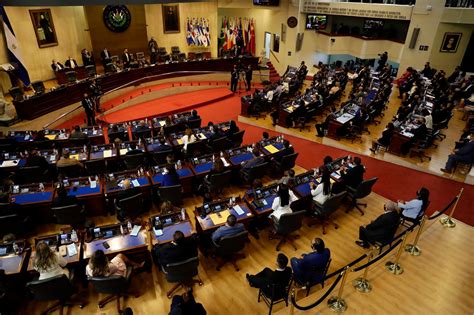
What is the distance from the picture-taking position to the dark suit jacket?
20.6ft

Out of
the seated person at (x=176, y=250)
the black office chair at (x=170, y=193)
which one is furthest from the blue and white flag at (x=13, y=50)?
the seated person at (x=176, y=250)

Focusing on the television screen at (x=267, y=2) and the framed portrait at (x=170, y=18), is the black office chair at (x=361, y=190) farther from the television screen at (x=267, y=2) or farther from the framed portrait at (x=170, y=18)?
the framed portrait at (x=170, y=18)

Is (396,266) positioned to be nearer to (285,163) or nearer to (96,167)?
(285,163)

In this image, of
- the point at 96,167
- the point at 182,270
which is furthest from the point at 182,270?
the point at 96,167

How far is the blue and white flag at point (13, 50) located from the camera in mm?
12548

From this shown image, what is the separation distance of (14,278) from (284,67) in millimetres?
19558

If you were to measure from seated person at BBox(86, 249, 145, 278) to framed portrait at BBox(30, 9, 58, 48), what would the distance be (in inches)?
520

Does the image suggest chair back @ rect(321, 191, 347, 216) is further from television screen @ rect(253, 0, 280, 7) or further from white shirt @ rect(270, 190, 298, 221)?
television screen @ rect(253, 0, 280, 7)

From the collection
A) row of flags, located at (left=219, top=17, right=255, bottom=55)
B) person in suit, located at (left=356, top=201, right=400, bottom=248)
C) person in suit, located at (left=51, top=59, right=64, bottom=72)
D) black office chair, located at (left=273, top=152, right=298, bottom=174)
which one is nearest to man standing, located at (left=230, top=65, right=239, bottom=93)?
row of flags, located at (left=219, top=17, right=255, bottom=55)

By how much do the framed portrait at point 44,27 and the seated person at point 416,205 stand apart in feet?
51.8

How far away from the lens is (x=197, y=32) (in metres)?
19.9

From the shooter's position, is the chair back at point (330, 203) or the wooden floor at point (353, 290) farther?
the chair back at point (330, 203)

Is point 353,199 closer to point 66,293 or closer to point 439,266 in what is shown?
point 439,266

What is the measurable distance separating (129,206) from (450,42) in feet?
58.9
